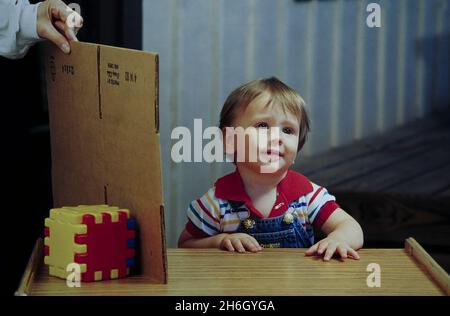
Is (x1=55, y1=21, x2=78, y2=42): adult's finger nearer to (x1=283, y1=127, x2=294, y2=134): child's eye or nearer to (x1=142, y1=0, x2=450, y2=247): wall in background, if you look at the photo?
(x1=283, y1=127, x2=294, y2=134): child's eye

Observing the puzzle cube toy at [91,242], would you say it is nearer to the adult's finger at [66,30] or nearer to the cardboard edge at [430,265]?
the adult's finger at [66,30]

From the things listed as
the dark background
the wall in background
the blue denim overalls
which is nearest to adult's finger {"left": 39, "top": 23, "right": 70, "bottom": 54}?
the blue denim overalls

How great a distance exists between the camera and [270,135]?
2.00 m

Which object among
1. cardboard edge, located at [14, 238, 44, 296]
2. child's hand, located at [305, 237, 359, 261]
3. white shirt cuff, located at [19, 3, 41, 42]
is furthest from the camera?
white shirt cuff, located at [19, 3, 41, 42]

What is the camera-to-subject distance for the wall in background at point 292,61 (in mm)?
3619

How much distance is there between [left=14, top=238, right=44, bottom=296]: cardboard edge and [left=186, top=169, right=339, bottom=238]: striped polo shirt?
1.46ft

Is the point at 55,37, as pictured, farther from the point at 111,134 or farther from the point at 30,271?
the point at 30,271

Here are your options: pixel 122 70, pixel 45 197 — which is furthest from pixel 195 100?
pixel 122 70

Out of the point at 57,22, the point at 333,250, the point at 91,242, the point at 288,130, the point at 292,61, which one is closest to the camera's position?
the point at 91,242

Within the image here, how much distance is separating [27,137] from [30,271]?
1.42 metres

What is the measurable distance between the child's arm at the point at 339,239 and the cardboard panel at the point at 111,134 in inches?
14.4

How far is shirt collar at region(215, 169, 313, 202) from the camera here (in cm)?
208
